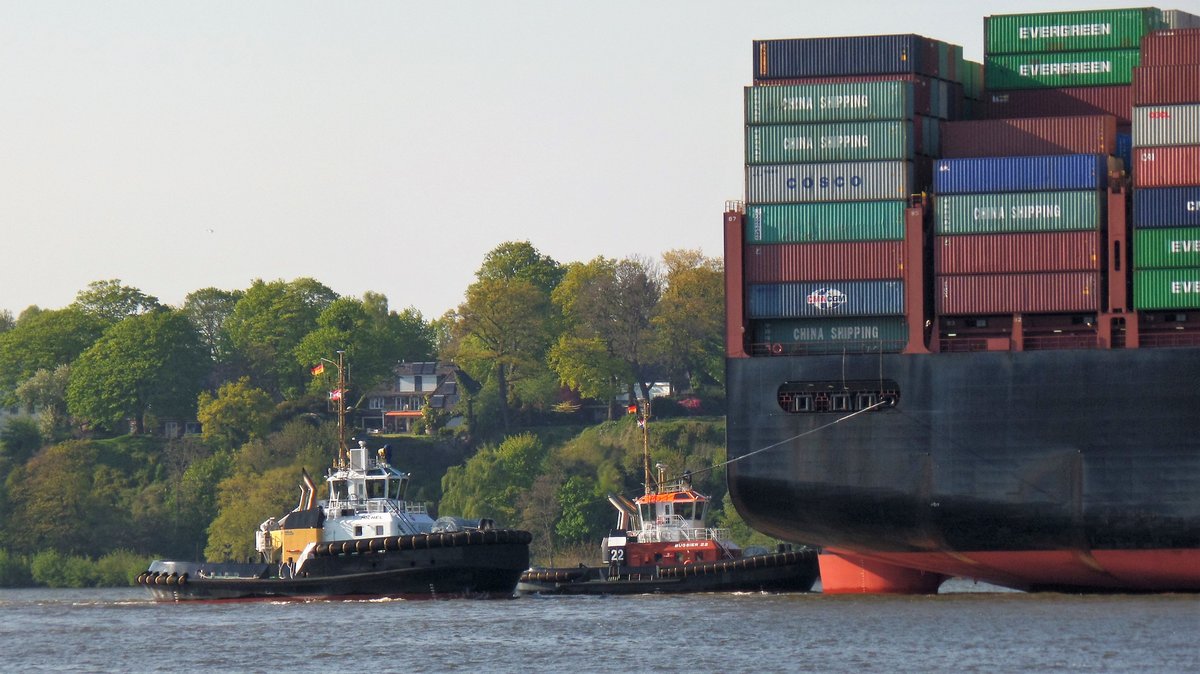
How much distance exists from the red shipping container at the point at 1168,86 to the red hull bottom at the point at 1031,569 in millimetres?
11918

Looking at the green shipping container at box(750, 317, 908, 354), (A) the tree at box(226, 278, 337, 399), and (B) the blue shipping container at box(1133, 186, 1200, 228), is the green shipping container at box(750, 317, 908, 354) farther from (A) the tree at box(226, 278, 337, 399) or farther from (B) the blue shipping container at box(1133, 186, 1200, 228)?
(A) the tree at box(226, 278, 337, 399)

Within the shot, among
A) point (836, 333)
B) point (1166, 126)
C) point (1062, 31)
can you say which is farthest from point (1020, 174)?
point (1062, 31)

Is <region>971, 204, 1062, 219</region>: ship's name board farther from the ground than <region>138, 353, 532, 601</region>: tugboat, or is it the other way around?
<region>971, 204, 1062, 219</region>: ship's name board

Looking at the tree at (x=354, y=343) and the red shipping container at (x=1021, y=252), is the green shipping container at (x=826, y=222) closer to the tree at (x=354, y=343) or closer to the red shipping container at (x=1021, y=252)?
the red shipping container at (x=1021, y=252)

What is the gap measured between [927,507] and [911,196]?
330 inches

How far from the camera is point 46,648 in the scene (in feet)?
173

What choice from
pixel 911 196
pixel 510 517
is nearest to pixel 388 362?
pixel 510 517

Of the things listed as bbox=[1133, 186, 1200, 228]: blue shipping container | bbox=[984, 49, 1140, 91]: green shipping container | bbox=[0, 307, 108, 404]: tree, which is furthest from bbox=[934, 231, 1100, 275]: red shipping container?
bbox=[0, 307, 108, 404]: tree

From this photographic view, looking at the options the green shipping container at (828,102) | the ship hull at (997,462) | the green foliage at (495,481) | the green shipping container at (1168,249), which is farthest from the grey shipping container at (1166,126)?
the green foliage at (495,481)

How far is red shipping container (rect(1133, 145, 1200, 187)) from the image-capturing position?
5738 centimetres

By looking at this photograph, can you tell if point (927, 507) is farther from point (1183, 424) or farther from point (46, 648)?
point (46, 648)

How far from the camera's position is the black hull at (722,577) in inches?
2606

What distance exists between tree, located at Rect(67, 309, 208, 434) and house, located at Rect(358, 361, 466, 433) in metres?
11.6

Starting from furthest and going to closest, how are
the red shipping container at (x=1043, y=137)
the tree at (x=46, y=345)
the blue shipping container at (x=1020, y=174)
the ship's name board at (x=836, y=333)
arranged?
the tree at (x=46, y=345)
the red shipping container at (x=1043, y=137)
the ship's name board at (x=836, y=333)
the blue shipping container at (x=1020, y=174)
